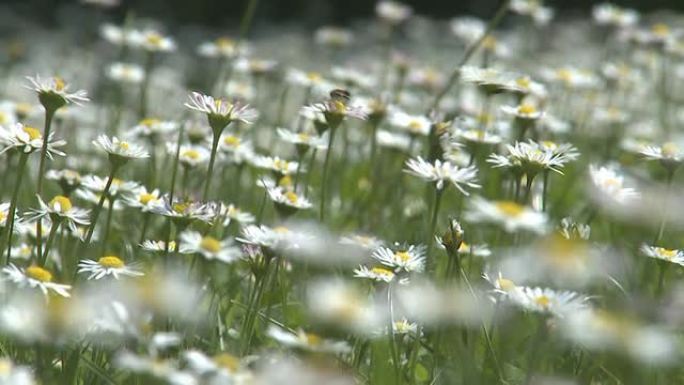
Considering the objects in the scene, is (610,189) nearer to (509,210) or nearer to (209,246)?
(509,210)

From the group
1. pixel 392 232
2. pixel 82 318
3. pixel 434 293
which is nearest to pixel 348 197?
pixel 392 232

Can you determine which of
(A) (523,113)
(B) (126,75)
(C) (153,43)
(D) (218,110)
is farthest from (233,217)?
(B) (126,75)

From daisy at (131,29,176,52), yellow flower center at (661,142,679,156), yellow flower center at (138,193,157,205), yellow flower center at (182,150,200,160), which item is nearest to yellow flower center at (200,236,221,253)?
yellow flower center at (138,193,157,205)

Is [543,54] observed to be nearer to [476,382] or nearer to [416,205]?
[416,205]

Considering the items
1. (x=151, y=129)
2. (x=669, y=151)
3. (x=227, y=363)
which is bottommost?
(x=227, y=363)

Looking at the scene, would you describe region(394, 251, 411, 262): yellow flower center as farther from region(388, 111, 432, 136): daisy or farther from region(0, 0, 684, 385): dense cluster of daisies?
region(388, 111, 432, 136): daisy

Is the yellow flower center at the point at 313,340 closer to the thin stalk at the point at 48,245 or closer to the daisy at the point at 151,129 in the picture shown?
the thin stalk at the point at 48,245

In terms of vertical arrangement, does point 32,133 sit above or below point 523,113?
below

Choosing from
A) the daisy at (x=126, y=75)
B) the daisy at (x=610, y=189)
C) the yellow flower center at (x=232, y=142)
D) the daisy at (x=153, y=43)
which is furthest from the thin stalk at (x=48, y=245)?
the daisy at (x=126, y=75)
